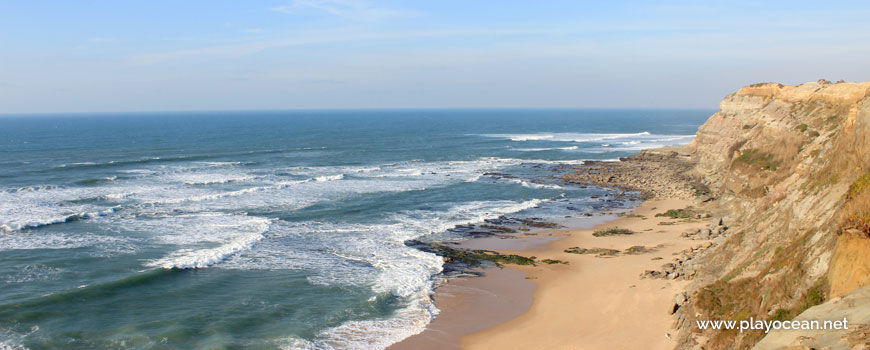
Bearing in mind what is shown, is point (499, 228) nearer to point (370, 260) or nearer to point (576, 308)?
point (370, 260)

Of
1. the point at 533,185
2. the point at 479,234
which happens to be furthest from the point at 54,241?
the point at 533,185

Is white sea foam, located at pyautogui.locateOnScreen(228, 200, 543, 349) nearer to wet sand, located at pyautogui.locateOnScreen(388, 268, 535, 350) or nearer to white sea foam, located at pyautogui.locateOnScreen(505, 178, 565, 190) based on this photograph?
wet sand, located at pyautogui.locateOnScreen(388, 268, 535, 350)

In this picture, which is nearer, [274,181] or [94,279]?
[94,279]

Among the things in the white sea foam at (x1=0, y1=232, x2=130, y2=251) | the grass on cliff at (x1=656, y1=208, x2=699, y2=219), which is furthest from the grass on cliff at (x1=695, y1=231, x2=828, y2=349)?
the white sea foam at (x1=0, y1=232, x2=130, y2=251)

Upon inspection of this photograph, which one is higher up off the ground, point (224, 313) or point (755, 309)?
point (755, 309)

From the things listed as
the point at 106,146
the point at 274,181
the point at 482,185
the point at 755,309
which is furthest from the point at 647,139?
the point at 755,309

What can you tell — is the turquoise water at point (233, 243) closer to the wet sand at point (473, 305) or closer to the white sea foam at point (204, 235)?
the white sea foam at point (204, 235)

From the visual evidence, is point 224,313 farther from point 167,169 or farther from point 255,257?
point 167,169
